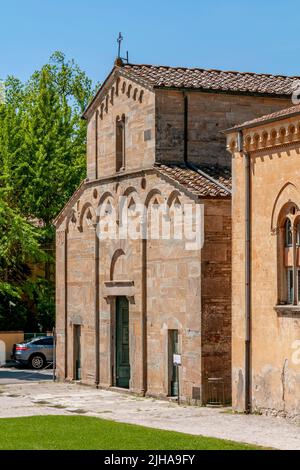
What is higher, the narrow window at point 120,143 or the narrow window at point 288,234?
the narrow window at point 120,143

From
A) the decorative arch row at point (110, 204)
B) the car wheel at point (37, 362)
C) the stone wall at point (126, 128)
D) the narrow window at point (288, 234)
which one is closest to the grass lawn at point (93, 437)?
the narrow window at point (288, 234)

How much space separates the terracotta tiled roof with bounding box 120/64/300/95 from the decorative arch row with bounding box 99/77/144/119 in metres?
0.41

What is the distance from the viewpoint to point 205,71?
1316 inches

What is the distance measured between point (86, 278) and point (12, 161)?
58.3ft

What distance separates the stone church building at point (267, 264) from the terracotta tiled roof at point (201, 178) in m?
1.70

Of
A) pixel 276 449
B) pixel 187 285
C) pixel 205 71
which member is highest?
pixel 205 71

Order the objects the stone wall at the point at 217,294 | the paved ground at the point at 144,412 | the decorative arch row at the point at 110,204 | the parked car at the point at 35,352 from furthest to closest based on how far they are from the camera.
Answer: the parked car at the point at 35,352 < the decorative arch row at the point at 110,204 < the stone wall at the point at 217,294 < the paved ground at the point at 144,412

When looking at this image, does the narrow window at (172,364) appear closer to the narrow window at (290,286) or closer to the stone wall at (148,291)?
the stone wall at (148,291)

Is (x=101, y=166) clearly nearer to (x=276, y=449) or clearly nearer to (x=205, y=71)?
(x=205, y=71)

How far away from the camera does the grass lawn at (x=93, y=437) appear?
19.5m

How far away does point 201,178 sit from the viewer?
30.1 meters

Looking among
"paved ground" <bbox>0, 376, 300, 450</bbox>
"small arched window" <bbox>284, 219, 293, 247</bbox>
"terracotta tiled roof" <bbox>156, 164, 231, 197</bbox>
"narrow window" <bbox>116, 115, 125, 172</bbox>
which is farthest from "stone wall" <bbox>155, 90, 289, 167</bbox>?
"paved ground" <bbox>0, 376, 300, 450</bbox>

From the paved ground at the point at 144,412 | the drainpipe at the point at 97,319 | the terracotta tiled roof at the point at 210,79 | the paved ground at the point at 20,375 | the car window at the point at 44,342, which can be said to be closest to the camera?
the paved ground at the point at 144,412

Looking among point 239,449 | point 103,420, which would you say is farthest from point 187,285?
point 239,449
